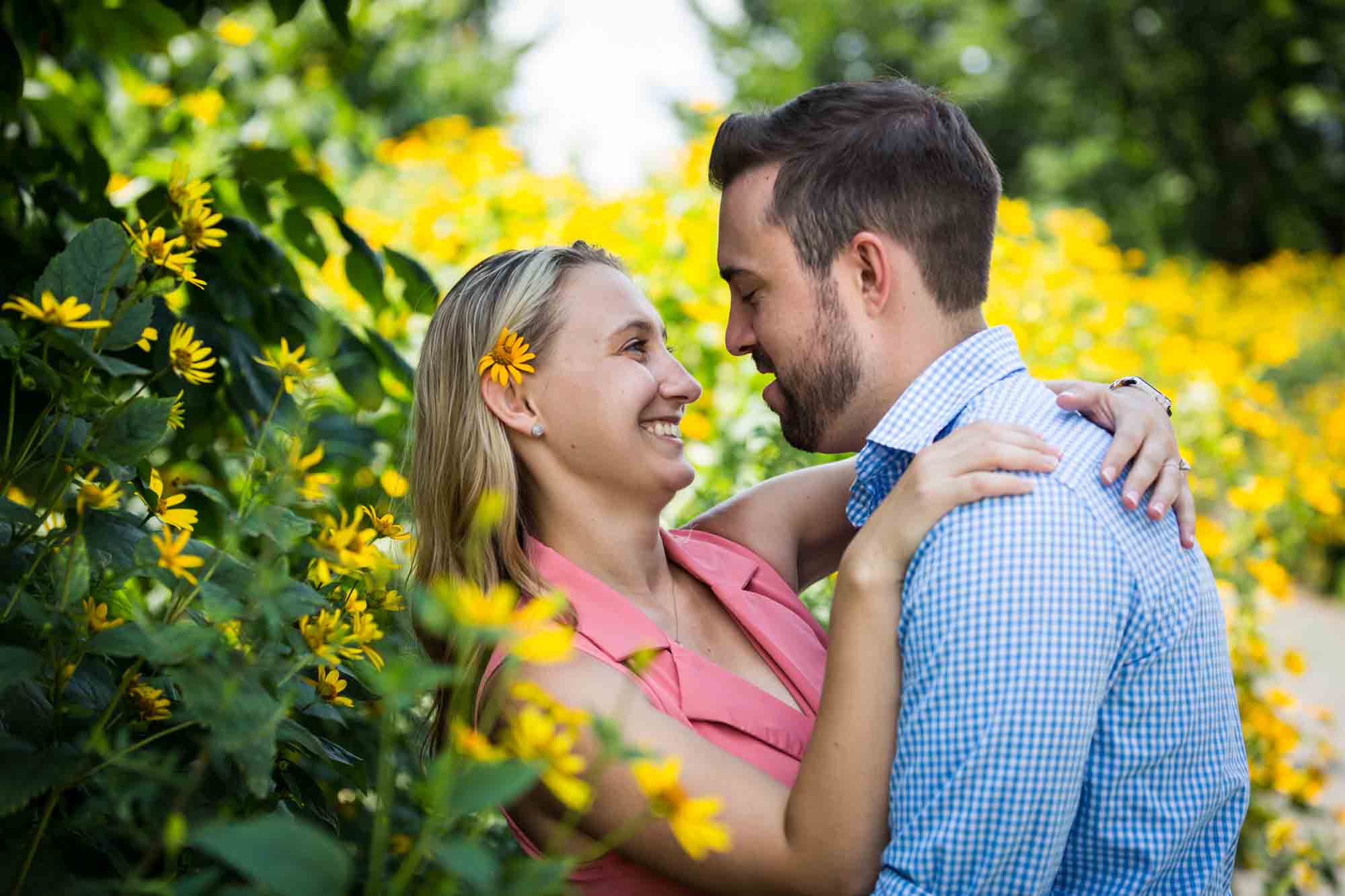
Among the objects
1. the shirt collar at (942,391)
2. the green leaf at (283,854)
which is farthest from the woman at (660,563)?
the green leaf at (283,854)

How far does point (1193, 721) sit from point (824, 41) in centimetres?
1864

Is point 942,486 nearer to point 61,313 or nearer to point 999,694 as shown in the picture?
point 999,694

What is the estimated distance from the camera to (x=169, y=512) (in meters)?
1.25

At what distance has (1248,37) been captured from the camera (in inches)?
546

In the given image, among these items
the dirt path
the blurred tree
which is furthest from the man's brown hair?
the blurred tree

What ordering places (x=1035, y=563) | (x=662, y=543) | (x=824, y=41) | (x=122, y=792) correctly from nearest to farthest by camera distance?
(x=122, y=792)
(x=1035, y=563)
(x=662, y=543)
(x=824, y=41)

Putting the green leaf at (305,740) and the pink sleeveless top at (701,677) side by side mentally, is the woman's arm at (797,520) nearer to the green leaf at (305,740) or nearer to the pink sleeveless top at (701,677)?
the pink sleeveless top at (701,677)

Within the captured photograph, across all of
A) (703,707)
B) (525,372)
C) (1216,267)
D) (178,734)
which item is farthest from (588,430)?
(1216,267)

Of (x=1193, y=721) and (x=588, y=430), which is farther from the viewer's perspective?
(x=588, y=430)

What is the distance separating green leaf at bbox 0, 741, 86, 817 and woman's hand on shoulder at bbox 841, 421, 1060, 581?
2.73ft

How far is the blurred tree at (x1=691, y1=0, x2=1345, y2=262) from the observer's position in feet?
46.0

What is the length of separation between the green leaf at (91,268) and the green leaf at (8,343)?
0.06 metres

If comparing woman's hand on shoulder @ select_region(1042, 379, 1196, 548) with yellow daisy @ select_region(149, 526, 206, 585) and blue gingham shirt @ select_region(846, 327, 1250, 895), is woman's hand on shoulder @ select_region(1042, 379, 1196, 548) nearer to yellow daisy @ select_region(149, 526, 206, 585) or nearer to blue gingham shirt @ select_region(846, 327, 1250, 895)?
blue gingham shirt @ select_region(846, 327, 1250, 895)

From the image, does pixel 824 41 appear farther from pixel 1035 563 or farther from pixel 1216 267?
pixel 1035 563
